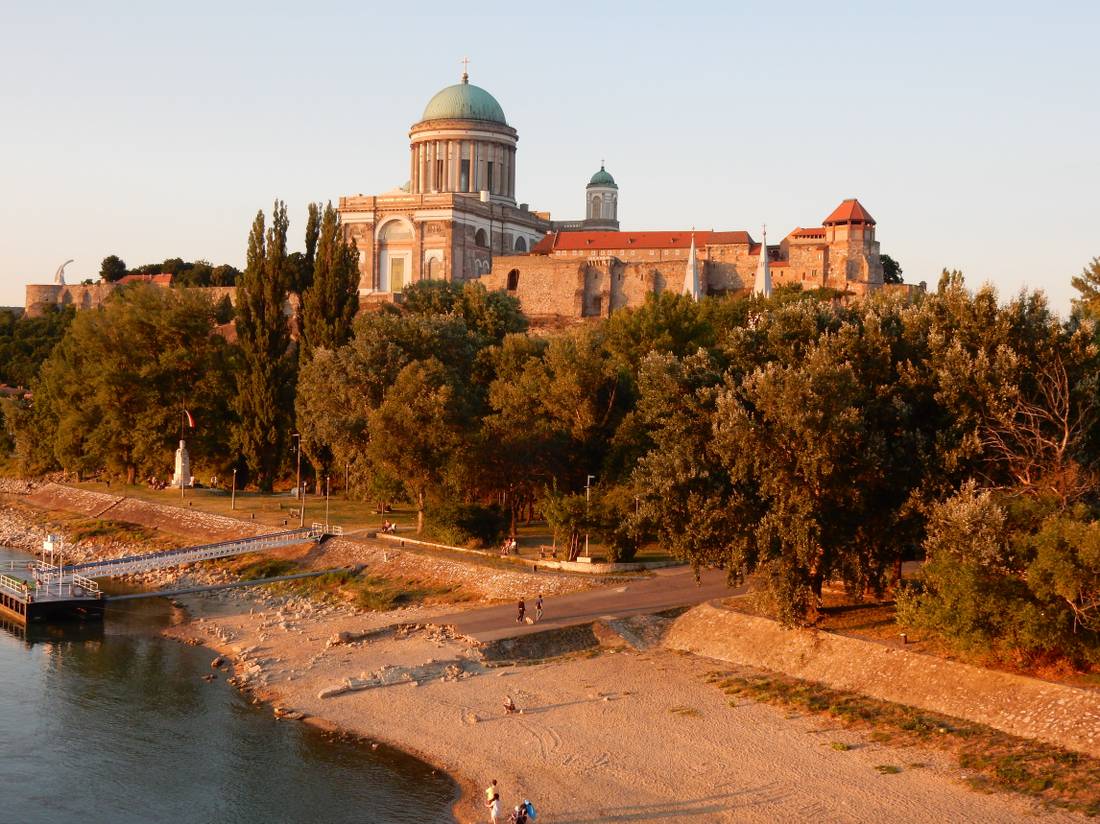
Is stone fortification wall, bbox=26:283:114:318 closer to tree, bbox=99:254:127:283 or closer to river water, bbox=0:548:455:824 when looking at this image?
tree, bbox=99:254:127:283

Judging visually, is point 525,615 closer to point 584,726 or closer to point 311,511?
point 584,726

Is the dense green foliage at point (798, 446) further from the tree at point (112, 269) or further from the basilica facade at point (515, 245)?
the tree at point (112, 269)

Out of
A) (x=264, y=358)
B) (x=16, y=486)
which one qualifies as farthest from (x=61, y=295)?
(x=264, y=358)

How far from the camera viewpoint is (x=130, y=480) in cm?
6206

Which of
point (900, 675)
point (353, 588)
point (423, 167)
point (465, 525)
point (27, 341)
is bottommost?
point (900, 675)

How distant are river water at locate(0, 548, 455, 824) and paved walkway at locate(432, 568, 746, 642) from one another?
7.00 m

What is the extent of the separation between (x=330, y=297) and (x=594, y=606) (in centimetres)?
2699

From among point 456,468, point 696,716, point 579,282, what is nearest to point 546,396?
point 456,468

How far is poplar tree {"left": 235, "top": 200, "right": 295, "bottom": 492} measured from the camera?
5553cm

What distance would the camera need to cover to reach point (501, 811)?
851 inches

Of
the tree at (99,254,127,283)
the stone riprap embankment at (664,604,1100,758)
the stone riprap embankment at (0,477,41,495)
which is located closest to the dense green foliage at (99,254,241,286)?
the tree at (99,254,127,283)

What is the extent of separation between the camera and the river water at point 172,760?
2217 centimetres

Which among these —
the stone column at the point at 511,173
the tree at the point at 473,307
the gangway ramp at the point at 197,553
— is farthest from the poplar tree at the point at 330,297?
the stone column at the point at 511,173

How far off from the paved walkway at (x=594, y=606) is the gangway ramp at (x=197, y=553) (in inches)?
484
